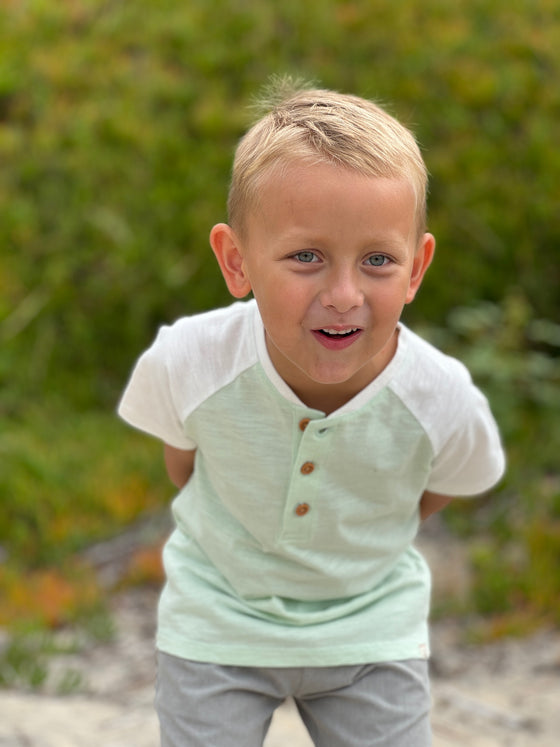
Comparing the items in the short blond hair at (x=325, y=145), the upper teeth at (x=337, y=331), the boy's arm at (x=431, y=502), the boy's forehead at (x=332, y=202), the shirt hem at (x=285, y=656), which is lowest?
the shirt hem at (x=285, y=656)

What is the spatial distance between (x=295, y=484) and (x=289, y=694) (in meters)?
0.45

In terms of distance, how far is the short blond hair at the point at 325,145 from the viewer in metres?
1.81

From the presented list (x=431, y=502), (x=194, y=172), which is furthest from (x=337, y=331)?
(x=194, y=172)

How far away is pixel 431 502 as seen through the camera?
7.57ft

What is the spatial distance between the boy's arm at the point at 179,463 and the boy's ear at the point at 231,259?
1.45 ft

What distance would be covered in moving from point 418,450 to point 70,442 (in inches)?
135

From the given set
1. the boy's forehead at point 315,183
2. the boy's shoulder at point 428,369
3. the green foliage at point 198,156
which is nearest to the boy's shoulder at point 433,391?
the boy's shoulder at point 428,369

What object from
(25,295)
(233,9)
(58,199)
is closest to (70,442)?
(25,295)

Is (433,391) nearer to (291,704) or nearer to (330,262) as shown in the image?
(330,262)

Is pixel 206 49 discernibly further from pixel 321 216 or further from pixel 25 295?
pixel 321 216

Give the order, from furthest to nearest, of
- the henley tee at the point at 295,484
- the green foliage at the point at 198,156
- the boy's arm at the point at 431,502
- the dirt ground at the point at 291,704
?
1. the green foliage at the point at 198,156
2. the dirt ground at the point at 291,704
3. the boy's arm at the point at 431,502
4. the henley tee at the point at 295,484

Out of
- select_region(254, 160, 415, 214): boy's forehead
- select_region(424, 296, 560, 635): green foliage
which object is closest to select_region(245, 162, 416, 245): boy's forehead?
select_region(254, 160, 415, 214): boy's forehead

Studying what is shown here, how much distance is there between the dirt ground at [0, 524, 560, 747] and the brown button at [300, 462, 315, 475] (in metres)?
1.47

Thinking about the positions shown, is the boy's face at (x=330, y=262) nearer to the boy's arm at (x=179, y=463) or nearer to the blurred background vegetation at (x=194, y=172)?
the boy's arm at (x=179, y=463)
